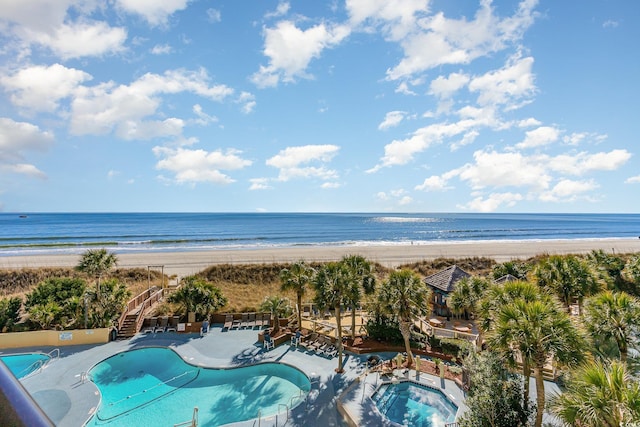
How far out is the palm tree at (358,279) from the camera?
57.9 ft

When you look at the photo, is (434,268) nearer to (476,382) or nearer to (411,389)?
(411,389)

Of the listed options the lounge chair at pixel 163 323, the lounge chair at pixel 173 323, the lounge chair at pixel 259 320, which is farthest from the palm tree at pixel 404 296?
the lounge chair at pixel 163 323

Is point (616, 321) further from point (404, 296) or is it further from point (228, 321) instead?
point (228, 321)

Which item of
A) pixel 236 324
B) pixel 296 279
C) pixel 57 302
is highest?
pixel 296 279

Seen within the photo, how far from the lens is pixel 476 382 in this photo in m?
10.8

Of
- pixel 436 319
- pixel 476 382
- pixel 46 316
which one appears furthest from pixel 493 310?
pixel 46 316

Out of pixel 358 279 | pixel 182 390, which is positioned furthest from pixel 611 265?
pixel 182 390

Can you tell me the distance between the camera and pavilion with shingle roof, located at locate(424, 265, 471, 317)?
2459cm

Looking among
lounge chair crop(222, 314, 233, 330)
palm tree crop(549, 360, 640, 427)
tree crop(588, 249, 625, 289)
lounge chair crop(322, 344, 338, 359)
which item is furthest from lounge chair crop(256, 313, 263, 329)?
tree crop(588, 249, 625, 289)

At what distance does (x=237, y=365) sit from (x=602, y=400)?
15809mm

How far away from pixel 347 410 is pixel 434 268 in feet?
96.8

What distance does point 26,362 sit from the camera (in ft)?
60.9

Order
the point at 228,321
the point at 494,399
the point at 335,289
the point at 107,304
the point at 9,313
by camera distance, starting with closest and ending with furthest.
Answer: the point at 494,399, the point at 335,289, the point at 9,313, the point at 107,304, the point at 228,321

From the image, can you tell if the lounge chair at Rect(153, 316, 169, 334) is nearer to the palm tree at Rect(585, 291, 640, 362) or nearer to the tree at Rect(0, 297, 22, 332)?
the tree at Rect(0, 297, 22, 332)
